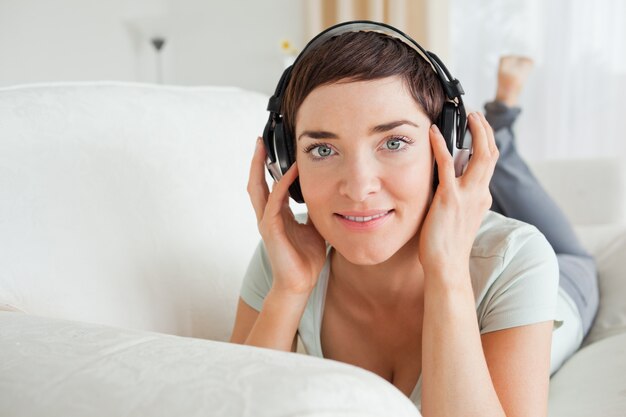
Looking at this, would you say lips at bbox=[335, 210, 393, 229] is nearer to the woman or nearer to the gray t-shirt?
the woman

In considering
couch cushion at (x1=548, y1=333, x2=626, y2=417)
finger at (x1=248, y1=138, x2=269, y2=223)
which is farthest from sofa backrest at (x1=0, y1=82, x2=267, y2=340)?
→ couch cushion at (x1=548, y1=333, x2=626, y2=417)

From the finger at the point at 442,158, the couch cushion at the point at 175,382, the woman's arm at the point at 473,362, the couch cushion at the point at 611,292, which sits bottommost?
the couch cushion at the point at 611,292

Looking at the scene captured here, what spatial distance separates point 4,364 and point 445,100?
2.07ft

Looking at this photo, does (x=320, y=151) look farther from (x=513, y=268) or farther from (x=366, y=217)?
(x=513, y=268)

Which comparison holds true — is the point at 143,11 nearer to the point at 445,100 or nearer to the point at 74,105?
the point at 74,105

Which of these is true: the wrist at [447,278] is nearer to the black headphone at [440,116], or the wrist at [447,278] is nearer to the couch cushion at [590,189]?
the black headphone at [440,116]

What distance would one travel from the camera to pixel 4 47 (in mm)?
2865

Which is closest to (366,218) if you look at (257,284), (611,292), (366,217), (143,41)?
(366,217)

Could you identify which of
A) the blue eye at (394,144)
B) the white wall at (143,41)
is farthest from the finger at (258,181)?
the white wall at (143,41)

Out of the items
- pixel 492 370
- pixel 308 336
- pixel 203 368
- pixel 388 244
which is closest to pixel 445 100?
pixel 388 244

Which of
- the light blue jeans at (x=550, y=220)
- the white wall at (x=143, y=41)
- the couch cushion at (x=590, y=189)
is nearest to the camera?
the light blue jeans at (x=550, y=220)

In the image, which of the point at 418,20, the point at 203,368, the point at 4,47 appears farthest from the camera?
the point at 418,20

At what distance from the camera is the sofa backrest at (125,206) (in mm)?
1043

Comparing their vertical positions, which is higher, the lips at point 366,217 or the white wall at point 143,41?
the white wall at point 143,41
